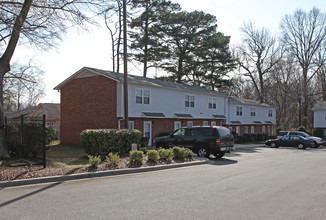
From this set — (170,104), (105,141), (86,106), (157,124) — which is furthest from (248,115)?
(105,141)

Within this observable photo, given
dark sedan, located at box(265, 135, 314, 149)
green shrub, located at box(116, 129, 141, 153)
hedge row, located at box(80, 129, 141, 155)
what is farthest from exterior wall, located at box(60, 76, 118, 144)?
dark sedan, located at box(265, 135, 314, 149)

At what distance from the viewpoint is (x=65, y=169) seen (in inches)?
422

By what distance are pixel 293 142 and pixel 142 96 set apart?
15548mm

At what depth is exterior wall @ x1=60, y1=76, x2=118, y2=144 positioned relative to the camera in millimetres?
24609

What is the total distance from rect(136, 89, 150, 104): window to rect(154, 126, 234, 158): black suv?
7.39 m

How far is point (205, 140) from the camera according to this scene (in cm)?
1739

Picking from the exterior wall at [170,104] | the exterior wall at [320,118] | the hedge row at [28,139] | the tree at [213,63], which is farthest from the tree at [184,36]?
the hedge row at [28,139]

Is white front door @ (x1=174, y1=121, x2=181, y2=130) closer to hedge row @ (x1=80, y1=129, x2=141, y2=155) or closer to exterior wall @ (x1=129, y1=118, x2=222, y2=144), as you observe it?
exterior wall @ (x1=129, y1=118, x2=222, y2=144)

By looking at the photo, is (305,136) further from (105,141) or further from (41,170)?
(41,170)

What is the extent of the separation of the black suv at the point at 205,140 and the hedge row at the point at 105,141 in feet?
12.1

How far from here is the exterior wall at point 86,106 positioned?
24609mm

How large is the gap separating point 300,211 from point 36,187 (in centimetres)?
689

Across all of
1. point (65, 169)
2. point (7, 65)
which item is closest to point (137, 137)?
point (65, 169)

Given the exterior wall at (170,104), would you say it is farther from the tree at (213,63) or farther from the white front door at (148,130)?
the tree at (213,63)
